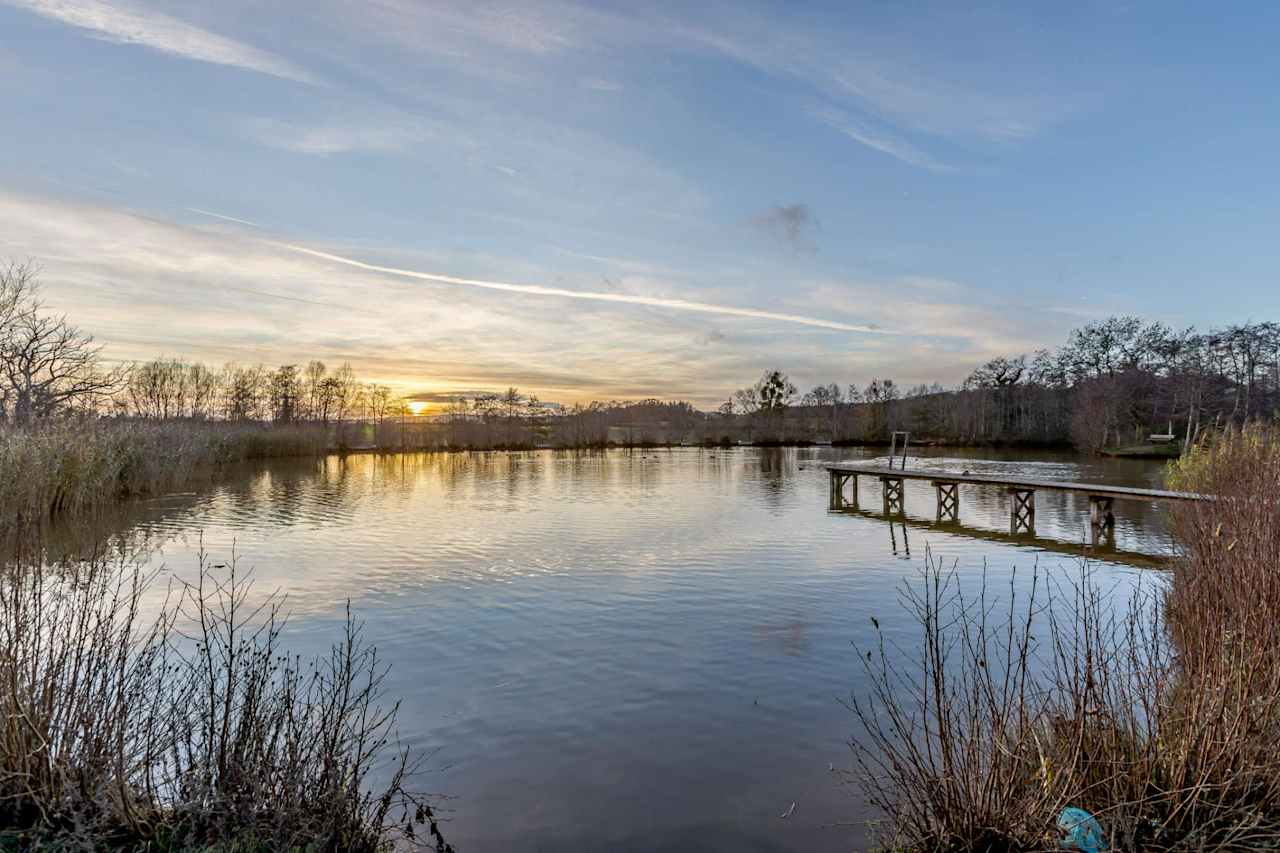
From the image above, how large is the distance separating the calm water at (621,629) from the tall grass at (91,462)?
1.60 m

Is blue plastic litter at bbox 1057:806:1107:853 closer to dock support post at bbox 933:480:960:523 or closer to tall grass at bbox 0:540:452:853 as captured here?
tall grass at bbox 0:540:452:853

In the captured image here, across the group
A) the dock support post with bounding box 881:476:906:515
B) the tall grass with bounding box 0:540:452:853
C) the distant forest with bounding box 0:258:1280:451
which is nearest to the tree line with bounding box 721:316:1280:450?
the distant forest with bounding box 0:258:1280:451

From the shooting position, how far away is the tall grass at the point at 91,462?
12.7 meters

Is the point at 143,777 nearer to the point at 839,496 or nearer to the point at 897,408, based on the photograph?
the point at 839,496

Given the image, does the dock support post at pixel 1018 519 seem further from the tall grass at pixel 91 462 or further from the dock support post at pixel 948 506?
the tall grass at pixel 91 462

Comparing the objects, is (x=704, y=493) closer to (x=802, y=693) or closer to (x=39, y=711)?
(x=802, y=693)

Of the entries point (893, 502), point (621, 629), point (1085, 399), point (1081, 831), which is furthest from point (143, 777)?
point (1085, 399)

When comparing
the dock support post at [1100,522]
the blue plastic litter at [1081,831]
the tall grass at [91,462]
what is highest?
the tall grass at [91,462]

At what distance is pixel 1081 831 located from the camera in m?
3.41

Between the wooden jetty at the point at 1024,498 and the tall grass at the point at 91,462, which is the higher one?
the tall grass at the point at 91,462

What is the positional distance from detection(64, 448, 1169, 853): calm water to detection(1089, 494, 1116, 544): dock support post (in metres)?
0.56

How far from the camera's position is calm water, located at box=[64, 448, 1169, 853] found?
195 inches

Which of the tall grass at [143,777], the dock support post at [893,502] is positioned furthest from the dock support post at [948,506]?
the tall grass at [143,777]

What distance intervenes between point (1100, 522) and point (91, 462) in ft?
81.3
